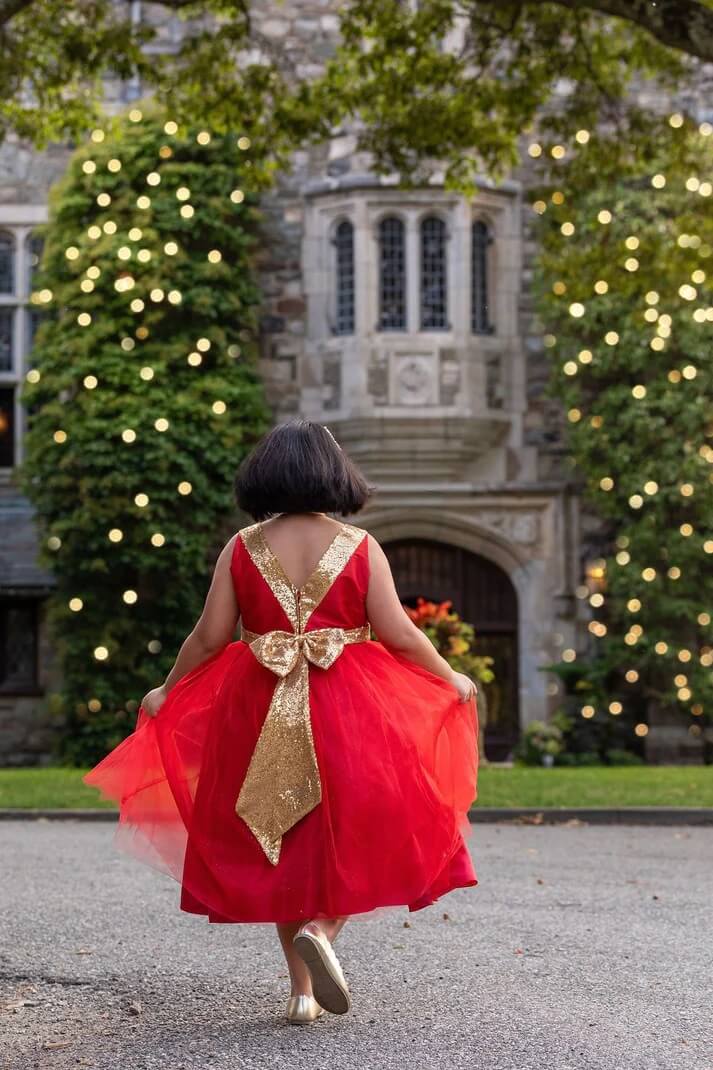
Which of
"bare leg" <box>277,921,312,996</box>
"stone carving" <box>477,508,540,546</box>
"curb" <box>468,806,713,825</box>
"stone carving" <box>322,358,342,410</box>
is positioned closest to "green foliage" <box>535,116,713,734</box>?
"stone carving" <box>477,508,540,546</box>

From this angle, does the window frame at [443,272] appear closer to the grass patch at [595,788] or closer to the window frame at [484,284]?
the window frame at [484,284]

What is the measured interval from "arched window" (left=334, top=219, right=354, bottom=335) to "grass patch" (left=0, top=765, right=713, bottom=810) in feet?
17.7

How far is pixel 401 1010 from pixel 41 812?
276 inches

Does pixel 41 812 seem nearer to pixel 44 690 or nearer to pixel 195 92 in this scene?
pixel 195 92

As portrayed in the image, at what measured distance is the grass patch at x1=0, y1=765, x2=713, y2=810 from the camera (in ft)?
37.8

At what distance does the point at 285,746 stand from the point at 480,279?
46.3 feet

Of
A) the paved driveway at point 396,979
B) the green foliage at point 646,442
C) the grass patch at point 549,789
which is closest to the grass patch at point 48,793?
the grass patch at point 549,789

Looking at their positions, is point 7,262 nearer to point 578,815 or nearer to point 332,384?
point 332,384

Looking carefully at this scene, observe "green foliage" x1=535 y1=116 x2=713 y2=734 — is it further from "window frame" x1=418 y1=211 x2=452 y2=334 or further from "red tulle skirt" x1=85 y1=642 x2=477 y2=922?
"red tulle skirt" x1=85 y1=642 x2=477 y2=922

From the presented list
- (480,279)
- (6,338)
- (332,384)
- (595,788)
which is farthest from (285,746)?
(6,338)

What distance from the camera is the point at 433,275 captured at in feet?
58.9

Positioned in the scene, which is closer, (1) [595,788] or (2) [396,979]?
(2) [396,979]

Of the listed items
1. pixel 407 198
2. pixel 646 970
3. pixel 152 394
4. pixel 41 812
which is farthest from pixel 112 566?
pixel 646 970

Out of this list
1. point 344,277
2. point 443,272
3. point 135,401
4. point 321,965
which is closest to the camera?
point 321,965
